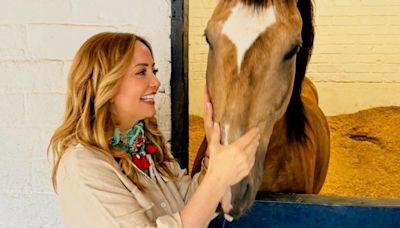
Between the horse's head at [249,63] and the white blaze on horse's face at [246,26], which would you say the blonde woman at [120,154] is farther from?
the white blaze on horse's face at [246,26]

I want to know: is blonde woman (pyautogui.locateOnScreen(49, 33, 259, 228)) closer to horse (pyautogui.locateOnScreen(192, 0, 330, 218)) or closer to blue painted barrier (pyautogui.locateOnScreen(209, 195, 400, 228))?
horse (pyautogui.locateOnScreen(192, 0, 330, 218))

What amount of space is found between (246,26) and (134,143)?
399mm

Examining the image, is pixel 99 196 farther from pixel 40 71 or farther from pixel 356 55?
pixel 356 55

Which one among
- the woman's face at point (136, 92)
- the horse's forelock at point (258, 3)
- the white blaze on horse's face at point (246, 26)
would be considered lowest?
the woman's face at point (136, 92)

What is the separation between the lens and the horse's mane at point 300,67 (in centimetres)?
136

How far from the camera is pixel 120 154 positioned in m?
1.18

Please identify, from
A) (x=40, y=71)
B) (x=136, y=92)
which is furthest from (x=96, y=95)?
(x=40, y=71)

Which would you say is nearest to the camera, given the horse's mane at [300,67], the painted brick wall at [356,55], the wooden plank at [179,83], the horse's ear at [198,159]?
the horse's mane at [300,67]

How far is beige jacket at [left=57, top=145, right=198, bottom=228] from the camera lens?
105 cm

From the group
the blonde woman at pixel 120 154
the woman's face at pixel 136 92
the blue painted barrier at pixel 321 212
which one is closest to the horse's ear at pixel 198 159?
the blue painted barrier at pixel 321 212

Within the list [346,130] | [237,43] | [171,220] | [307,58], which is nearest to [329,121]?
[346,130]

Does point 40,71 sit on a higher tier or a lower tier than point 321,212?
higher

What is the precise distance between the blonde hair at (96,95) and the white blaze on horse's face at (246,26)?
242mm

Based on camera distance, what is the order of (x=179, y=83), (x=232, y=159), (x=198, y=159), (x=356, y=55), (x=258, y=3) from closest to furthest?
(x=232, y=159) < (x=258, y=3) < (x=179, y=83) < (x=198, y=159) < (x=356, y=55)
